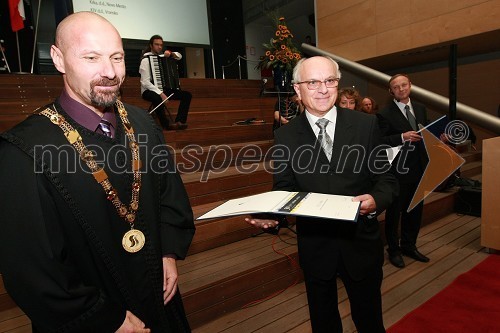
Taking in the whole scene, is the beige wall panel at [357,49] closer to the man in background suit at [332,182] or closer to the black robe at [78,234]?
the man in background suit at [332,182]

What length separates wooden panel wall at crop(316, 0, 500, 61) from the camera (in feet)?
16.7

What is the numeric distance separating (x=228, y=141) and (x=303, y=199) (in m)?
3.56

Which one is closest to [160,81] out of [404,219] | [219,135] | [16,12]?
[219,135]

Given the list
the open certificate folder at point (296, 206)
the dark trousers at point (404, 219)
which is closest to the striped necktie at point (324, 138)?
the open certificate folder at point (296, 206)

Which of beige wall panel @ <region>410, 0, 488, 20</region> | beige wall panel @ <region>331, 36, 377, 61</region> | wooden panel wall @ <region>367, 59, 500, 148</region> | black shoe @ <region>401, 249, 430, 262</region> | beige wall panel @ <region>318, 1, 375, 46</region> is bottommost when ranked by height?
black shoe @ <region>401, 249, 430, 262</region>

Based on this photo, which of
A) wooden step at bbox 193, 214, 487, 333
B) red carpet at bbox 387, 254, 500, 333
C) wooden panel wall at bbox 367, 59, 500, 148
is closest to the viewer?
red carpet at bbox 387, 254, 500, 333

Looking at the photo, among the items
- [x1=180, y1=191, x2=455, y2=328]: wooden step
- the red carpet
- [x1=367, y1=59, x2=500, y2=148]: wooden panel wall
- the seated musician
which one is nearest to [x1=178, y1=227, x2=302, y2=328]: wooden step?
[x1=180, y1=191, x2=455, y2=328]: wooden step

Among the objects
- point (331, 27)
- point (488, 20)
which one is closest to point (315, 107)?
point (488, 20)

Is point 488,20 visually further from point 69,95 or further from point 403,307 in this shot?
point 69,95

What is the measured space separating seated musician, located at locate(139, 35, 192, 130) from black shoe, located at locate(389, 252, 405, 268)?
3.20m

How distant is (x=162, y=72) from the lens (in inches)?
199

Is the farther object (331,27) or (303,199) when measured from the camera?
(331,27)

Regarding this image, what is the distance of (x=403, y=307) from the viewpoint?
8.16 feet

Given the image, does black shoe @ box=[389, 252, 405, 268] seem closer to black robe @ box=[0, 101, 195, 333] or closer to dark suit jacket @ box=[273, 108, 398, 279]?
dark suit jacket @ box=[273, 108, 398, 279]
